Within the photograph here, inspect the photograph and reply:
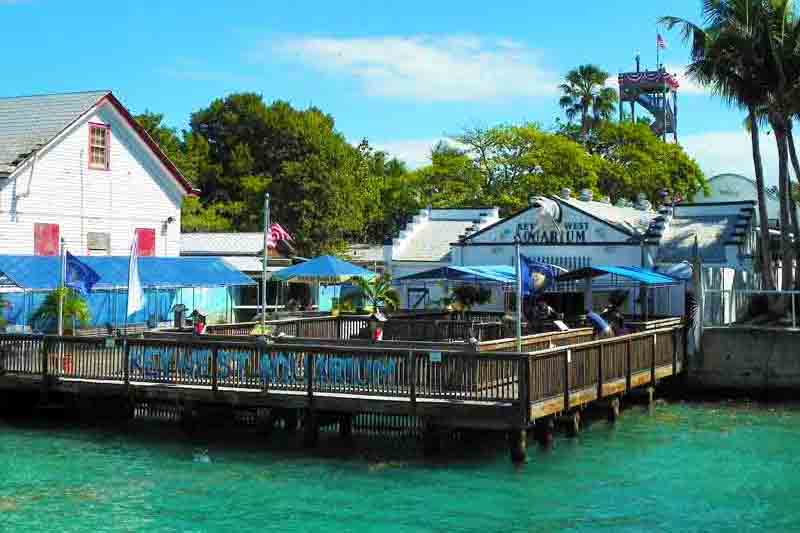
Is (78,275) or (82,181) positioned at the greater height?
(82,181)

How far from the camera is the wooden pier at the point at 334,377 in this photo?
1966cm

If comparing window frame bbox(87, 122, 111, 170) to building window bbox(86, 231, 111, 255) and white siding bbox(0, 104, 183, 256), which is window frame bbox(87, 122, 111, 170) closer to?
white siding bbox(0, 104, 183, 256)

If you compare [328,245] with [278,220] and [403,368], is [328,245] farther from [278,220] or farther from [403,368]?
[403,368]

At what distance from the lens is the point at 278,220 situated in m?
66.1

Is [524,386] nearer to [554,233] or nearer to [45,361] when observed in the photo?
[45,361]

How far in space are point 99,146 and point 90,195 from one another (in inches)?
72.3

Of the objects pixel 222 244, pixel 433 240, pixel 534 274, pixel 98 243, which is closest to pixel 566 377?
pixel 534 274

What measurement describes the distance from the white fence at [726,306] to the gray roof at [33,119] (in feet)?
71.0

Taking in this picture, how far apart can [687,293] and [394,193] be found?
49.3m

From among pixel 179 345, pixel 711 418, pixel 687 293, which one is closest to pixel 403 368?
pixel 179 345

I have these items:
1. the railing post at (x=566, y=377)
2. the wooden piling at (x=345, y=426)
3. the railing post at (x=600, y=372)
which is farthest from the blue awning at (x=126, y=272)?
the railing post at (x=566, y=377)

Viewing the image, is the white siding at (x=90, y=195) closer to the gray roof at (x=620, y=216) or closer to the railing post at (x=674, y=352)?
the gray roof at (x=620, y=216)

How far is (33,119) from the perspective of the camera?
3609 cm

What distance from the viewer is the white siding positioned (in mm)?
33375
